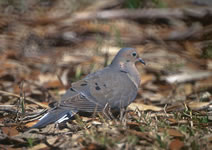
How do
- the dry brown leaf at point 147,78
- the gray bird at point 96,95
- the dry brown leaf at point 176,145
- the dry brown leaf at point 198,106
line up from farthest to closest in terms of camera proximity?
1. the dry brown leaf at point 147,78
2. the dry brown leaf at point 198,106
3. the gray bird at point 96,95
4. the dry brown leaf at point 176,145

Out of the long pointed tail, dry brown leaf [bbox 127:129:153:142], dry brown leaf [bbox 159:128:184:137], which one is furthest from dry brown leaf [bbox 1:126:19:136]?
dry brown leaf [bbox 159:128:184:137]

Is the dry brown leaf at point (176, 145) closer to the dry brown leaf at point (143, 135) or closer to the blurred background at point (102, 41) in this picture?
the dry brown leaf at point (143, 135)

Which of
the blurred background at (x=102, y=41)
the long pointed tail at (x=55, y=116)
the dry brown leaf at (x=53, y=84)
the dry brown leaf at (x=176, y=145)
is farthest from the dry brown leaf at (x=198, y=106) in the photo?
the dry brown leaf at (x=53, y=84)

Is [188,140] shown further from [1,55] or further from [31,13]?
[31,13]

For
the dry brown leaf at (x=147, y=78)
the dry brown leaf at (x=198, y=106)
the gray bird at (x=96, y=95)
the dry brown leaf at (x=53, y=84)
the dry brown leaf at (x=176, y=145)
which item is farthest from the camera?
the dry brown leaf at (x=147, y=78)

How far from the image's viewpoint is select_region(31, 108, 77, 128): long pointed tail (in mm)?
3326

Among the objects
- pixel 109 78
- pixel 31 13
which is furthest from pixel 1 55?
pixel 109 78

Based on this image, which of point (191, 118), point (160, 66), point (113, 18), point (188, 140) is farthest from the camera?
point (113, 18)

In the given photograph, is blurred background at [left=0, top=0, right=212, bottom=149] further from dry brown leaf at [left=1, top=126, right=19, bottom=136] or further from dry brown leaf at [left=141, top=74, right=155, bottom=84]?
dry brown leaf at [left=1, top=126, right=19, bottom=136]

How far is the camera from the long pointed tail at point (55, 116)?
10.9 ft

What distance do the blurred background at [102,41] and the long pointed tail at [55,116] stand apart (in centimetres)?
174

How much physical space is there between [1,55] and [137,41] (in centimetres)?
274

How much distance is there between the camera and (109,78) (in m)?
3.92

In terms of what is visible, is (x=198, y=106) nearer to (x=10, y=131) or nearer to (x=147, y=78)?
(x=147, y=78)
